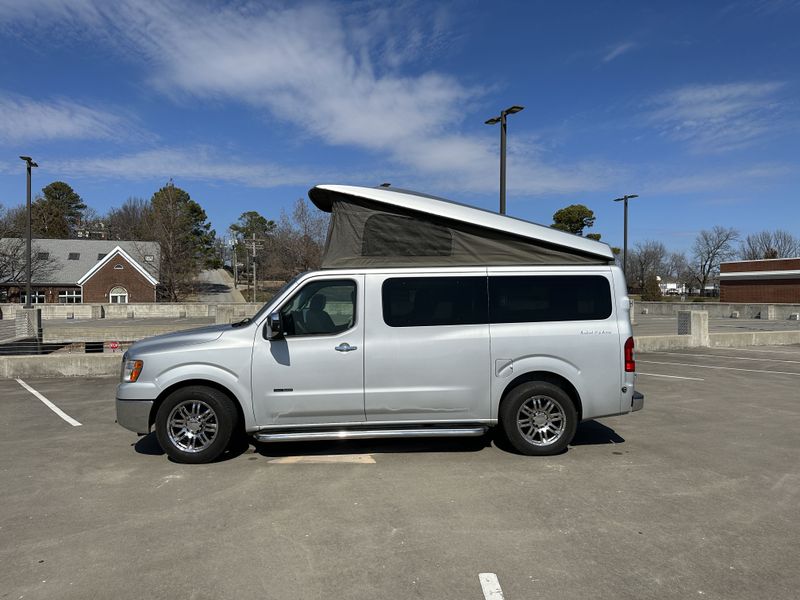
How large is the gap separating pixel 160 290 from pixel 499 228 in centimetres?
5892

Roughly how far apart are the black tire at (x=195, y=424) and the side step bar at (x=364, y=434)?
386 mm

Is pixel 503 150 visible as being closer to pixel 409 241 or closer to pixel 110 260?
pixel 409 241

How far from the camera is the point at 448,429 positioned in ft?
19.5

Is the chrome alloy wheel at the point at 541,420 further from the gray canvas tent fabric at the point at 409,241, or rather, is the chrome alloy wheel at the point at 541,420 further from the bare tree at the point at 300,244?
the bare tree at the point at 300,244

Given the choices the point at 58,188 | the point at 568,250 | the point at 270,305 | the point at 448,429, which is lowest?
the point at 448,429

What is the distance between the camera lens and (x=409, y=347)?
5809 millimetres

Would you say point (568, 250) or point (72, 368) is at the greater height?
point (568, 250)

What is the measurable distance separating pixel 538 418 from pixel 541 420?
0.04m

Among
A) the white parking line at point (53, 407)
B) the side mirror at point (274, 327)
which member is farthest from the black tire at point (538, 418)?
the white parking line at point (53, 407)

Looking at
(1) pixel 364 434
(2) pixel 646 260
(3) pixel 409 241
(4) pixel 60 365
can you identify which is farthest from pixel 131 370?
(2) pixel 646 260

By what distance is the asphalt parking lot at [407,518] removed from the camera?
3.41 meters

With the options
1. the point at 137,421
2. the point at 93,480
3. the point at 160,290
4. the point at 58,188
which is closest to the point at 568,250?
the point at 137,421

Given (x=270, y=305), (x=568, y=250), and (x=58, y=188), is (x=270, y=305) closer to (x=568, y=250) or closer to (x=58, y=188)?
(x=568, y=250)

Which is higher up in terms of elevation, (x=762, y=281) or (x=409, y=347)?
(x=762, y=281)
